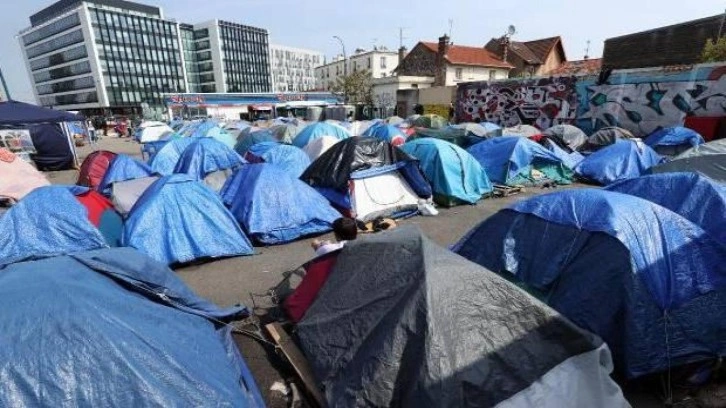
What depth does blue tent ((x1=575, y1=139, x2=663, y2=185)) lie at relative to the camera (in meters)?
12.6

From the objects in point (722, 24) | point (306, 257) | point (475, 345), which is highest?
point (722, 24)

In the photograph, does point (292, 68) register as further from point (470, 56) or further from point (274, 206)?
point (274, 206)

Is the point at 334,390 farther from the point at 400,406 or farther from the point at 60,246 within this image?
the point at 60,246

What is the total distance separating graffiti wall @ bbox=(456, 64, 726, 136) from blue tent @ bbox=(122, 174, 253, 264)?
18.1 metres

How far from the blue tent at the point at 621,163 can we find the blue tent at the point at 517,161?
2.48ft

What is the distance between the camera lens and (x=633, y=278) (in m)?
3.87

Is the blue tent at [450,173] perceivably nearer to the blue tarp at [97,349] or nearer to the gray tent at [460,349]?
the gray tent at [460,349]

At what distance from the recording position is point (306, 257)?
7613 millimetres

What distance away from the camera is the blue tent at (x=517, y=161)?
40.6 feet

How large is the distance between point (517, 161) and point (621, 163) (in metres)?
3.42

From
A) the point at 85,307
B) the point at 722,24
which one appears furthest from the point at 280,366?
the point at 722,24

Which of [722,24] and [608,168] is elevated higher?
[722,24]

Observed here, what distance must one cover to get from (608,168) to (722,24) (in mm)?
14427

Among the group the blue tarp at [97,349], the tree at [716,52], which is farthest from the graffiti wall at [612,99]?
the blue tarp at [97,349]
